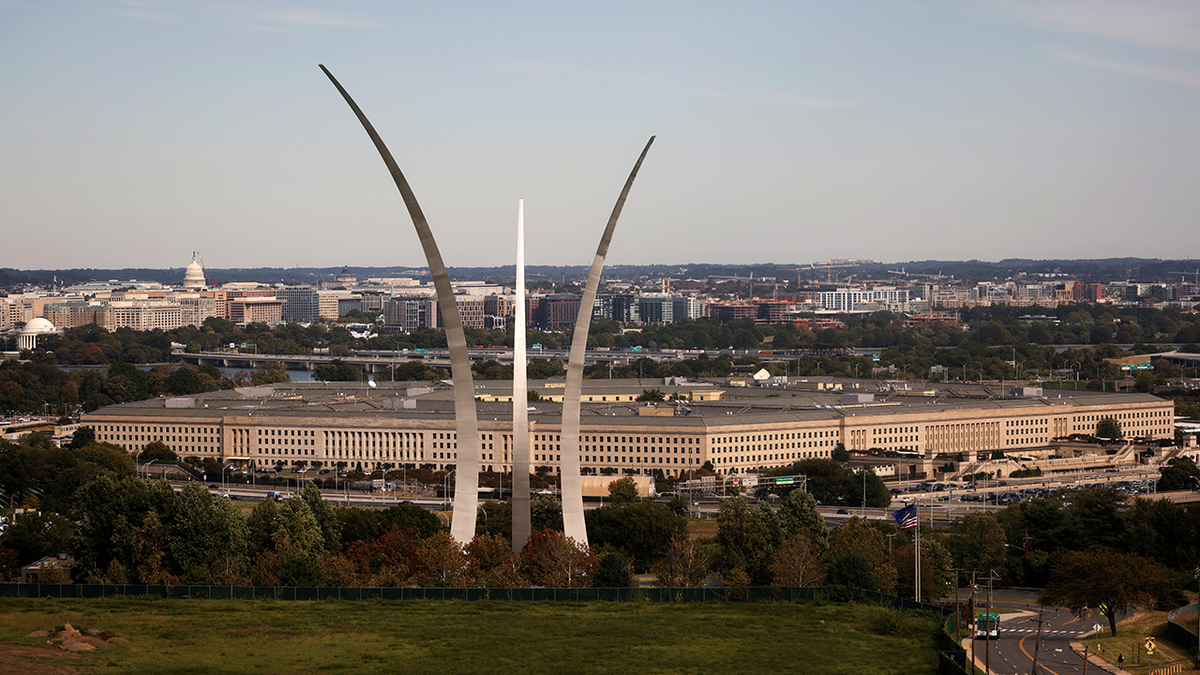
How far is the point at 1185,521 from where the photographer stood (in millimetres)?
53812

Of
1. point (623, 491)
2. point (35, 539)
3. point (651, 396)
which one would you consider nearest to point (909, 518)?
point (35, 539)

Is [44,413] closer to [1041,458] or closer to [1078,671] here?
[1041,458]

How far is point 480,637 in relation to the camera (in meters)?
34.5

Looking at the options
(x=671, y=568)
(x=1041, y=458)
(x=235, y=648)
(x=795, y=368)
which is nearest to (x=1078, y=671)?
(x=671, y=568)

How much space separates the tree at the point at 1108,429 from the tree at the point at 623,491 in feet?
131

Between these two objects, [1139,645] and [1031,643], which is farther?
[1139,645]

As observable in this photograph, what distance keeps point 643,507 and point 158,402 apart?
55695 mm

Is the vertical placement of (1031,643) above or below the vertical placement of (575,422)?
below

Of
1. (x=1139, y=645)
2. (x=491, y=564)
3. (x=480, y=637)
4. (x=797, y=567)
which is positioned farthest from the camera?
(x=797, y=567)

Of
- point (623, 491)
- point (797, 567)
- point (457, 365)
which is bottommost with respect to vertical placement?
point (623, 491)

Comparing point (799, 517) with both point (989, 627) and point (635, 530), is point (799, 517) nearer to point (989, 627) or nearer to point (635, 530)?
point (635, 530)

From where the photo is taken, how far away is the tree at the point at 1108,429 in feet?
335

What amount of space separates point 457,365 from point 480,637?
7.81 m

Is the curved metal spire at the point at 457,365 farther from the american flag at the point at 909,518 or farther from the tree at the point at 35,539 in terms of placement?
the tree at the point at 35,539
